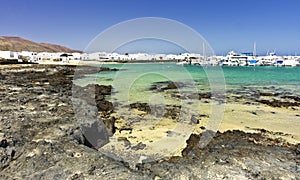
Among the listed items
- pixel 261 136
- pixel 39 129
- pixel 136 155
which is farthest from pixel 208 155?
pixel 39 129

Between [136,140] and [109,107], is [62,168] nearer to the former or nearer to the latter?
[136,140]

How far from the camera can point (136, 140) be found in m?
6.37

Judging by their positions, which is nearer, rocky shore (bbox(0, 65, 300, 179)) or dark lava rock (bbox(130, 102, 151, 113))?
rocky shore (bbox(0, 65, 300, 179))

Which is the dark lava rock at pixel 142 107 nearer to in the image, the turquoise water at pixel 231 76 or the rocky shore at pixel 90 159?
the rocky shore at pixel 90 159

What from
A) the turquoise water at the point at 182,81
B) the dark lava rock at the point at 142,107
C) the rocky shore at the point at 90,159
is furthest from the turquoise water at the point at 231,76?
the rocky shore at the point at 90,159

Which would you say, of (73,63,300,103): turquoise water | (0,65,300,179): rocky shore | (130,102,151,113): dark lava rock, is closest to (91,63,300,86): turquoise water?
(73,63,300,103): turquoise water

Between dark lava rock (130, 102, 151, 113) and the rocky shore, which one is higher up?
the rocky shore

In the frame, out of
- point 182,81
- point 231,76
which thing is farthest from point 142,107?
point 231,76

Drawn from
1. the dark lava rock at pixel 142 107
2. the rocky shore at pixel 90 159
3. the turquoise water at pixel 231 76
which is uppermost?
the turquoise water at pixel 231 76

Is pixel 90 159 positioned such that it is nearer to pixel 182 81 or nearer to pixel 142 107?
pixel 142 107

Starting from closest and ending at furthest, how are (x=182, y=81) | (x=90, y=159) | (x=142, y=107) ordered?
1. (x=90, y=159)
2. (x=142, y=107)
3. (x=182, y=81)

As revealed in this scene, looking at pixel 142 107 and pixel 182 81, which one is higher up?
pixel 182 81

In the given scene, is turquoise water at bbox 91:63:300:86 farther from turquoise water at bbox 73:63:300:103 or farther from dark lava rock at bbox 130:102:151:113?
dark lava rock at bbox 130:102:151:113

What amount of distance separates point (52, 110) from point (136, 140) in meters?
2.50
